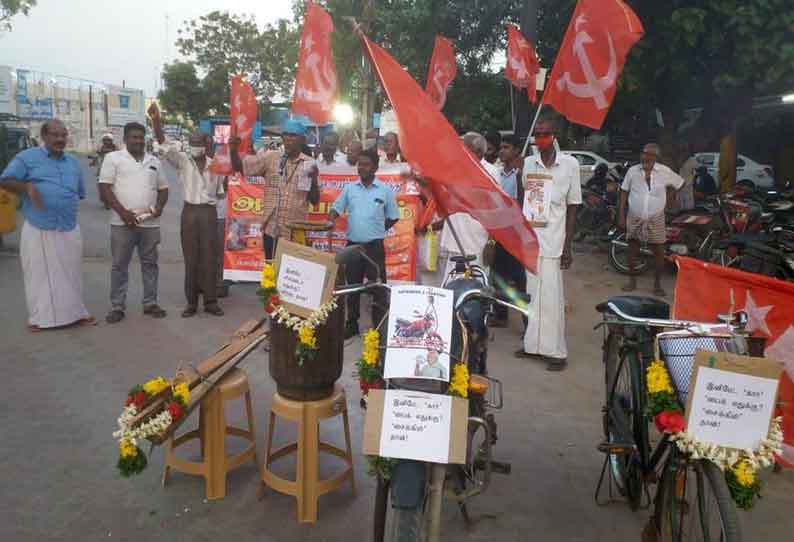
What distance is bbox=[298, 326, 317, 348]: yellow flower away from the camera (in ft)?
10.1

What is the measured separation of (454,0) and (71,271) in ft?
32.1

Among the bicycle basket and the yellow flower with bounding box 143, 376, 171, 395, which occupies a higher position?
the bicycle basket

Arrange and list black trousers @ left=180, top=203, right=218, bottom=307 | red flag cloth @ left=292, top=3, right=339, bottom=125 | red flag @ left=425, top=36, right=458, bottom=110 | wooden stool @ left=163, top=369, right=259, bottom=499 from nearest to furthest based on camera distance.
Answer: wooden stool @ left=163, top=369, right=259, bottom=499, black trousers @ left=180, top=203, right=218, bottom=307, red flag cloth @ left=292, top=3, right=339, bottom=125, red flag @ left=425, top=36, right=458, bottom=110

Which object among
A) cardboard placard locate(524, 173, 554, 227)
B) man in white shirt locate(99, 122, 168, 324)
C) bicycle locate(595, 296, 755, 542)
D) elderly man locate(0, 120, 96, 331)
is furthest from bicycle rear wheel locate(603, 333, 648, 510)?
elderly man locate(0, 120, 96, 331)

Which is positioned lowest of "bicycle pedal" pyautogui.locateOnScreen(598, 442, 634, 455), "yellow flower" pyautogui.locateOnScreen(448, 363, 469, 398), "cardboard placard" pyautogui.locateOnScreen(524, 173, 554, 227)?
"bicycle pedal" pyautogui.locateOnScreen(598, 442, 634, 455)

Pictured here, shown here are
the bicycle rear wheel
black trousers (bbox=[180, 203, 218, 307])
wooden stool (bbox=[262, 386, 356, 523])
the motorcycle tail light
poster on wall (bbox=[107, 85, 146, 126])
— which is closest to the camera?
the motorcycle tail light

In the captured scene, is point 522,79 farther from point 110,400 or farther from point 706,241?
point 110,400

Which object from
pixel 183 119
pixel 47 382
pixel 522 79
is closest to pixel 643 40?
pixel 522 79

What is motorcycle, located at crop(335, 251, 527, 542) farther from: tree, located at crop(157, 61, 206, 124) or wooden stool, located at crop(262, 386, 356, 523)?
tree, located at crop(157, 61, 206, 124)

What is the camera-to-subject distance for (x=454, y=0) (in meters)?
13.4

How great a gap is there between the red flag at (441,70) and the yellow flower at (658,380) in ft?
24.4

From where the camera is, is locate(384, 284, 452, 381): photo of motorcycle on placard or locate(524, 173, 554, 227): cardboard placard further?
locate(524, 173, 554, 227): cardboard placard

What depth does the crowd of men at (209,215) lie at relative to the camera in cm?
557

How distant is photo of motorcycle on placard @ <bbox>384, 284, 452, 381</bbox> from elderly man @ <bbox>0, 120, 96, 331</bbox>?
4.69 meters
